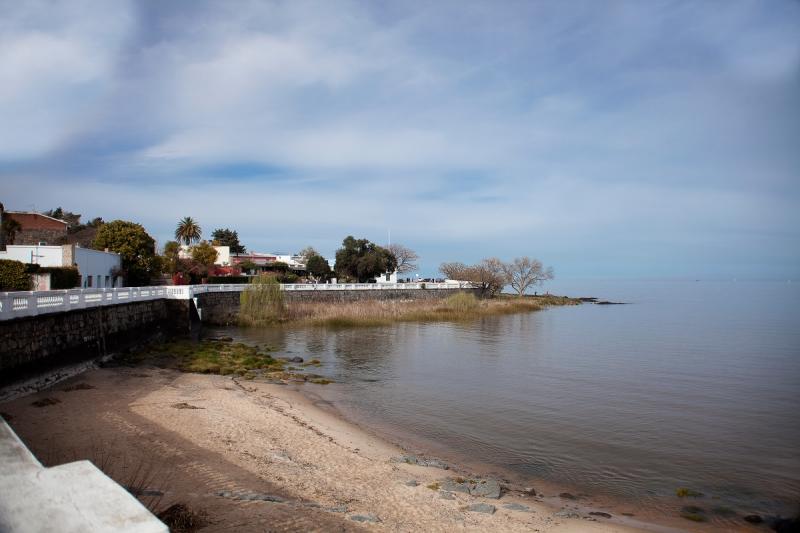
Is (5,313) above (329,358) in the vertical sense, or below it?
above

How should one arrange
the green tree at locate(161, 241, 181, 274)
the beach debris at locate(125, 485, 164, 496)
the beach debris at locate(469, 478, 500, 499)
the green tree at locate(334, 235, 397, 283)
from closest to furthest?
the beach debris at locate(125, 485, 164, 496) < the beach debris at locate(469, 478, 500, 499) < the green tree at locate(161, 241, 181, 274) < the green tree at locate(334, 235, 397, 283)

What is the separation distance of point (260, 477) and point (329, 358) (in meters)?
19.3

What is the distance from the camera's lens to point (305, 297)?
53.4 m

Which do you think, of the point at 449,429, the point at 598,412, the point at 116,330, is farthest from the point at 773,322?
the point at 116,330

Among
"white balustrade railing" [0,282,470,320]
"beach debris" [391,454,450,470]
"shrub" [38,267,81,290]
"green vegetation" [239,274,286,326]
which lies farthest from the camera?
"green vegetation" [239,274,286,326]

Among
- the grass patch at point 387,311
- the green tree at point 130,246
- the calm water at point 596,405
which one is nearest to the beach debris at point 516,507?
the calm water at point 596,405

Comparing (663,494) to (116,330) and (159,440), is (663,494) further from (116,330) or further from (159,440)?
(116,330)

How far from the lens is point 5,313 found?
14.1 metres

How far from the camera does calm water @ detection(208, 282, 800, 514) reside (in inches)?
483

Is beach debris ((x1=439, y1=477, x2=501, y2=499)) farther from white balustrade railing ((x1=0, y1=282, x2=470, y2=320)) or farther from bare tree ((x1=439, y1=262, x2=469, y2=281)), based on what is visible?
bare tree ((x1=439, y1=262, x2=469, y2=281))

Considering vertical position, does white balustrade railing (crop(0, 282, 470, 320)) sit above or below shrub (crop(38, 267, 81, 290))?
below

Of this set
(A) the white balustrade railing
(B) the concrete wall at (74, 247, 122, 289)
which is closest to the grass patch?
(A) the white balustrade railing

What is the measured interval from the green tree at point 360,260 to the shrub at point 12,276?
180 feet

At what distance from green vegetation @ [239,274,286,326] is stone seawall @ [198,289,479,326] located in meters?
1.48
